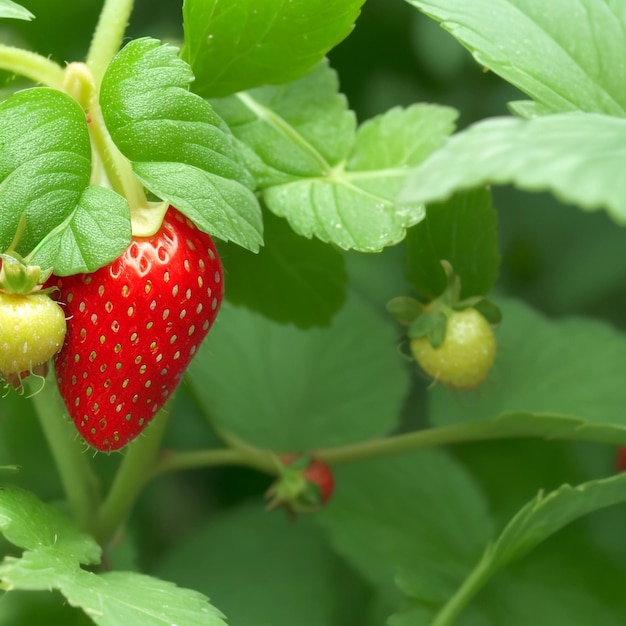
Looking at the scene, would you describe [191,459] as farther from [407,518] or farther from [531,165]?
[531,165]

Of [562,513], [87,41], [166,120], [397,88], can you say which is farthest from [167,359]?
[397,88]

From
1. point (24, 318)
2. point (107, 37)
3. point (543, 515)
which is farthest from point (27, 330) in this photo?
point (543, 515)

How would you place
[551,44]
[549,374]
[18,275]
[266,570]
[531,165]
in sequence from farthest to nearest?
1. [266,570]
2. [549,374]
3. [551,44]
4. [18,275]
5. [531,165]

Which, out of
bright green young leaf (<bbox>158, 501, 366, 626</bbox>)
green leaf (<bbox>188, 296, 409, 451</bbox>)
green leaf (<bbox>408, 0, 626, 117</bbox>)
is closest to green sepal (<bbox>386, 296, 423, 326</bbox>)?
green leaf (<bbox>408, 0, 626, 117</bbox>)

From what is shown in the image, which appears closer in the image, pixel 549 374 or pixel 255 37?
pixel 255 37

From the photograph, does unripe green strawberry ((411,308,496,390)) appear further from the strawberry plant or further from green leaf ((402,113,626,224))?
green leaf ((402,113,626,224))

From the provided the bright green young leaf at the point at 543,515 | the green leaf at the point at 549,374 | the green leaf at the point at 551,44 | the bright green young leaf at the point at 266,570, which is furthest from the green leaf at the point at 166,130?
the bright green young leaf at the point at 266,570

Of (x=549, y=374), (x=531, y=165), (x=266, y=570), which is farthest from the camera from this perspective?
(x=266, y=570)
